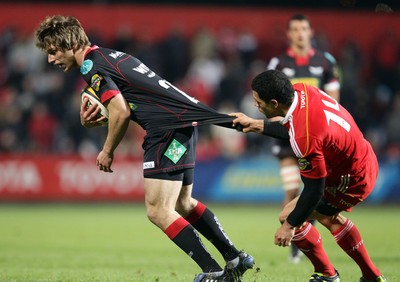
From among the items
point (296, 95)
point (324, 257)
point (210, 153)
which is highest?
point (296, 95)

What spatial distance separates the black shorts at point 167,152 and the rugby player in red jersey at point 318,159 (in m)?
0.49

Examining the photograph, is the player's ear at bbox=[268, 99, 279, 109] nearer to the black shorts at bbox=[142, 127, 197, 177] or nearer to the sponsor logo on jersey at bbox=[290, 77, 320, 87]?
the black shorts at bbox=[142, 127, 197, 177]

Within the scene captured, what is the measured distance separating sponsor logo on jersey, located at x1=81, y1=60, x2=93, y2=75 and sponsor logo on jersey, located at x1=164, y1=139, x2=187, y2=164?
0.95m

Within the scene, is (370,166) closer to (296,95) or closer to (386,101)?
(296,95)

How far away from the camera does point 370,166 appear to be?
22.0ft

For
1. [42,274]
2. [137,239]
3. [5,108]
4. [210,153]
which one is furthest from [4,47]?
[42,274]

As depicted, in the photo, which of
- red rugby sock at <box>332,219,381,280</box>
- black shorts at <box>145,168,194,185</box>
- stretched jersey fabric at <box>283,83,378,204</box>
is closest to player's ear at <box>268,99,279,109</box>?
stretched jersey fabric at <box>283,83,378,204</box>

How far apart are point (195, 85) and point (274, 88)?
12.7 metres

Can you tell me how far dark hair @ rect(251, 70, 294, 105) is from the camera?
20.5 feet

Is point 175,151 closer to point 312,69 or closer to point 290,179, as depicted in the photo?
point 290,179

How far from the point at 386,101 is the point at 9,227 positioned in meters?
10.6

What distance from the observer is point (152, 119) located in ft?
22.1

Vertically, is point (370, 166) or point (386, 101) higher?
point (370, 166)

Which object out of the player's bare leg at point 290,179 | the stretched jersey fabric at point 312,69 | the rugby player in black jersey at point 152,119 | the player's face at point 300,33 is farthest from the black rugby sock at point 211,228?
the player's face at point 300,33
